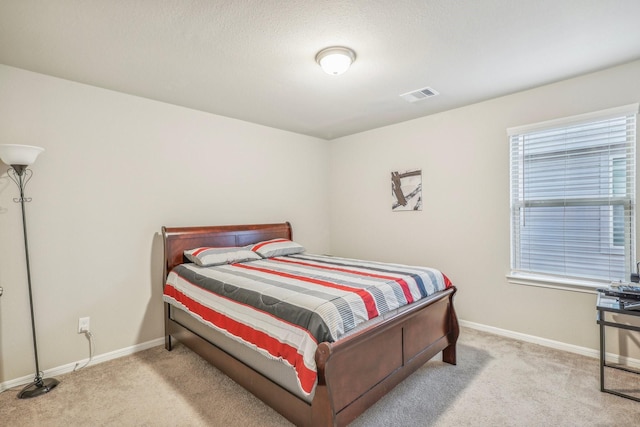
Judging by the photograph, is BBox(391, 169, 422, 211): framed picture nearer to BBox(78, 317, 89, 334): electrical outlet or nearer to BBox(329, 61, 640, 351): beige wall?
BBox(329, 61, 640, 351): beige wall

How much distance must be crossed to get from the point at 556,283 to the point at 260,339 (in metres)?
2.69

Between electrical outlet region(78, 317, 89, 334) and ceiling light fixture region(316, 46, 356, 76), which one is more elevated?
ceiling light fixture region(316, 46, 356, 76)

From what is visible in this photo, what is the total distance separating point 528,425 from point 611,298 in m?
1.15

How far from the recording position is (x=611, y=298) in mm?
2252

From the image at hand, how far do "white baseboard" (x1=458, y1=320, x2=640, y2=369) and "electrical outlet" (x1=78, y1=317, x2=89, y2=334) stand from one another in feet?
12.1

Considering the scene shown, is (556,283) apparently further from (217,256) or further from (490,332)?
(217,256)

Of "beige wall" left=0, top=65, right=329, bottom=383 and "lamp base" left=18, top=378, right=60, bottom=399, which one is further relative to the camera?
"beige wall" left=0, top=65, right=329, bottom=383

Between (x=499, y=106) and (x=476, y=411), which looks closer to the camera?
(x=476, y=411)

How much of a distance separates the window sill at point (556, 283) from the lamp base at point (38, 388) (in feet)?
13.3

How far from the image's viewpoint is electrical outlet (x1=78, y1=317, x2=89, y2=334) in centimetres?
267

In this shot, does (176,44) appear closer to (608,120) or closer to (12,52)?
(12,52)

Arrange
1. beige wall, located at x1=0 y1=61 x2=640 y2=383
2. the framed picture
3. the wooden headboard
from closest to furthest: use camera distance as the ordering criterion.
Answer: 1. beige wall, located at x1=0 y1=61 x2=640 y2=383
2. the wooden headboard
3. the framed picture

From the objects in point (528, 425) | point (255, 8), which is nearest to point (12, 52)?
point (255, 8)

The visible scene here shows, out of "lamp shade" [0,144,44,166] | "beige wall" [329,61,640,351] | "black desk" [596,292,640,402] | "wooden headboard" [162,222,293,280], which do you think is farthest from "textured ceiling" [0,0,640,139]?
"black desk" [596,292,640,402]
